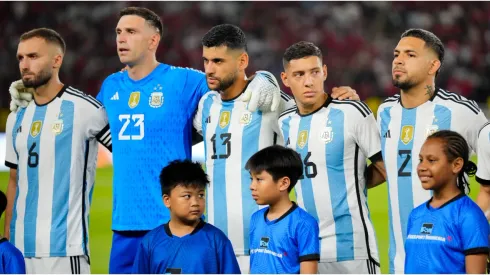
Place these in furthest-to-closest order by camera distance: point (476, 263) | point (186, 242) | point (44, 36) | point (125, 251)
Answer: point (44, 36), point (125, 251), point (186, 242), point (476, 263)

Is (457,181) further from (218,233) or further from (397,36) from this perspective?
(397,36)

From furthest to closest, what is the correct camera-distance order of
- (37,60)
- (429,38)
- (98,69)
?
(98,69) → (37,60) → (429,38)

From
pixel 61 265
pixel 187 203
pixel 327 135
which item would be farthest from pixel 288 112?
A: pixel 61 265

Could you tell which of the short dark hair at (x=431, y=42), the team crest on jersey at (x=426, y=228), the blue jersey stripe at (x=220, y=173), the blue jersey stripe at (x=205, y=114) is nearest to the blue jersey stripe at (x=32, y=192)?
the blue jersey stripe at (x=205, y=114)

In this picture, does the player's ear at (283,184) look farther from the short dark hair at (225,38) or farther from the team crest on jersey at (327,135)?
the short dark hair at (225,38)

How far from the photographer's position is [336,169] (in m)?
5.29

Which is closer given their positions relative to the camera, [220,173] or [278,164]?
[278,164]

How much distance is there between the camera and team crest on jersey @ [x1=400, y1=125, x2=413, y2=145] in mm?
5184

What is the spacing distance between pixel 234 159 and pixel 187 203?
74 cm

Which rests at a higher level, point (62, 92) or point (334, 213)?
point (62, 92)

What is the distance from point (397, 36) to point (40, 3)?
7.83m

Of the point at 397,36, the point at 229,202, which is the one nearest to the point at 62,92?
the point at 229,202

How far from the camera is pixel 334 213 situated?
5.29 meters

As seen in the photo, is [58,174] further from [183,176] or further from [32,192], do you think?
[183,176]
